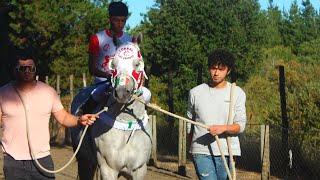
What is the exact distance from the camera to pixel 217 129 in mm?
5414

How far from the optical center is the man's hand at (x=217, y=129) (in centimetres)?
542

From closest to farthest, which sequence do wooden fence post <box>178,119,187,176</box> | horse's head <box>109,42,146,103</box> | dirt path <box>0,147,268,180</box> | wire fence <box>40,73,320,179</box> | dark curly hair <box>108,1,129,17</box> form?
horse's head <box>109,42,146,103</box> < dark curly hair <box>108,1,129,17</box> < wire fence <box>40,73,320,179</box> < dirt path <box>0,147,268,180</box> < wooden fence post <box>178,119,187,176</box>

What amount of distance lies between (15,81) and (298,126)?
27.7 ft

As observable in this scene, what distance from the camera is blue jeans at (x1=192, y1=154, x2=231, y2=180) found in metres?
5.67

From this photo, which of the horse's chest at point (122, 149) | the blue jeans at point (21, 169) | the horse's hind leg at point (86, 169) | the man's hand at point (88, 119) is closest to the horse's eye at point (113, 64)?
the man's hand at point (88, 119)

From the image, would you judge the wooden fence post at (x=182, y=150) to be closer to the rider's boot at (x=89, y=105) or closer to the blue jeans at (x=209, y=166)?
the rider's boot at (x=89, y=105)

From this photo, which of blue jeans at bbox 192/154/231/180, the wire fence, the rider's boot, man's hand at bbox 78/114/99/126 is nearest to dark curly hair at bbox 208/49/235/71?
blue jeans at bbox 192/154/231/180

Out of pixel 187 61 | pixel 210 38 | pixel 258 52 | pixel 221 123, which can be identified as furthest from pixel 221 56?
pixel 258 52

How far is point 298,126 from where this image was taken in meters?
12.9

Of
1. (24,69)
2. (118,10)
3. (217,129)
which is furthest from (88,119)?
(118,10)

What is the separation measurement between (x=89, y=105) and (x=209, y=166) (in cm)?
171

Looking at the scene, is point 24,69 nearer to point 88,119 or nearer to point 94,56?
point 88,119

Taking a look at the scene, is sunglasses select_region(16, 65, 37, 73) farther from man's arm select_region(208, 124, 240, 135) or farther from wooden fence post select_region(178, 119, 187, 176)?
wooden fence post select_region(178, 119, 187, 176)

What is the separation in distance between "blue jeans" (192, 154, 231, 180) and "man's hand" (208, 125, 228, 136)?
1.10 ft
